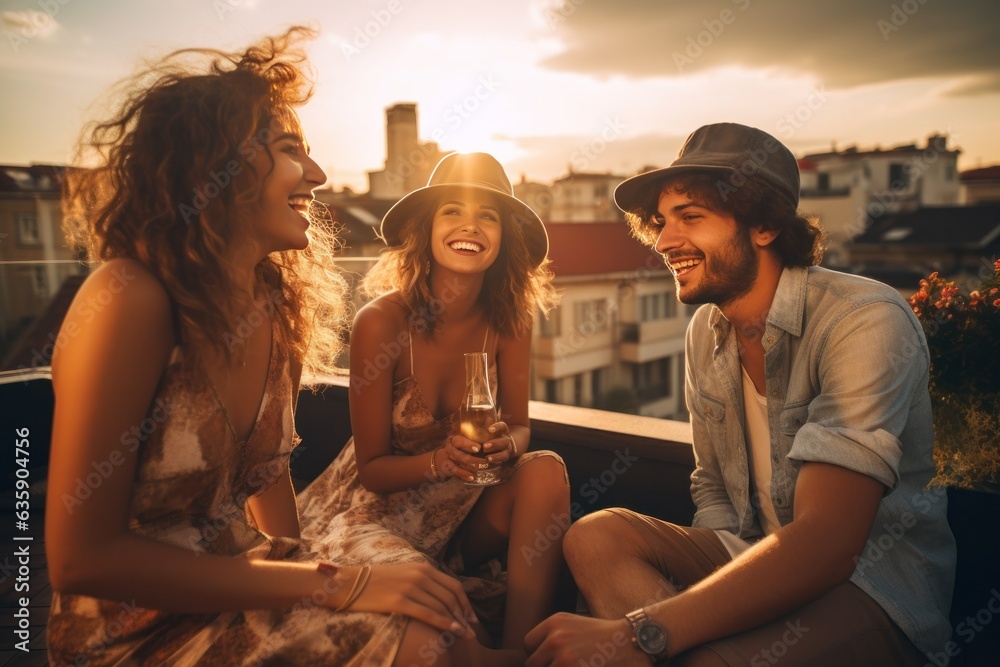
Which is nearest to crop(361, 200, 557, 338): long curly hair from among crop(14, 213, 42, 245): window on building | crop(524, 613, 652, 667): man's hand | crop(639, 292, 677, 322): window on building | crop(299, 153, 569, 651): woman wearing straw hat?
crop(299, 153, 569, 651): woman wearing straw hat

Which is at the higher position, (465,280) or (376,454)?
(465,280)

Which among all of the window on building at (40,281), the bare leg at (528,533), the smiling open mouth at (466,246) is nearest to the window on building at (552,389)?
the window on building at (40,281)

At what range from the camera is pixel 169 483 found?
1328 mm

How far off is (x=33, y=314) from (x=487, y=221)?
379 centimetres

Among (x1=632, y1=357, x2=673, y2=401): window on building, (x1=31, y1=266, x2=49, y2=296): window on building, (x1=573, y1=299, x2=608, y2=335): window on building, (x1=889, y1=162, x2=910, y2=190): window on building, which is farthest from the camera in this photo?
(x1=889, y1=162, x2=910, y2=190): window on building

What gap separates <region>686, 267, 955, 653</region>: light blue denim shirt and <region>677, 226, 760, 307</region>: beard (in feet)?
0.36

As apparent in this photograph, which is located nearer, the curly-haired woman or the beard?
the curly-haired woman

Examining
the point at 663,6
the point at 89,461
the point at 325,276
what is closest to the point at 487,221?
the point at 325,276

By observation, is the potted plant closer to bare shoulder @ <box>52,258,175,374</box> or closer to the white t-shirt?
the white t-shirt

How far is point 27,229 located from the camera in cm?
925

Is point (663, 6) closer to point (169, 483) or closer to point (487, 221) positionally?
point (487, 221)

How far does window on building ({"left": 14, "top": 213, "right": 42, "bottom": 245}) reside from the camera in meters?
8.87

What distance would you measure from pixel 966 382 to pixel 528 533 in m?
1.33

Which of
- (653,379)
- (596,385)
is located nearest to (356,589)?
(596,385)
